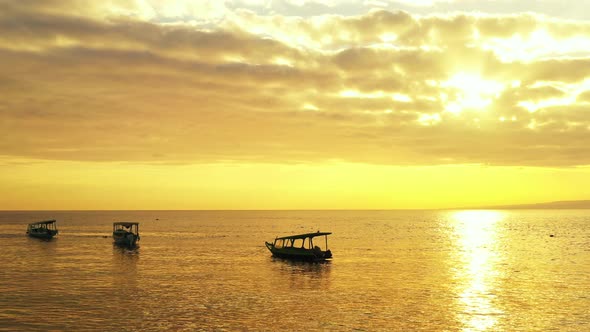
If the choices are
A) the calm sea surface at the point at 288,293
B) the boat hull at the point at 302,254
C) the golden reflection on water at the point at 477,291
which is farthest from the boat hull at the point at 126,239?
the golden reflection on water at the point at 477,291

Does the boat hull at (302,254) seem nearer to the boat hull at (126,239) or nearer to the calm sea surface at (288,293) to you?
the calm sea surface at (288,293)

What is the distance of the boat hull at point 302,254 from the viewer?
89500mm

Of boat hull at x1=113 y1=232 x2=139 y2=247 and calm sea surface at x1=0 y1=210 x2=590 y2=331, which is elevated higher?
boat hull at x1=113 y1=232 x2=139 y2=247

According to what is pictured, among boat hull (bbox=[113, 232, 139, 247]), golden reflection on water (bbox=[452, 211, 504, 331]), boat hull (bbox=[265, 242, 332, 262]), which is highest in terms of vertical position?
boat hull (bbox=[113, 232, 139, 247])

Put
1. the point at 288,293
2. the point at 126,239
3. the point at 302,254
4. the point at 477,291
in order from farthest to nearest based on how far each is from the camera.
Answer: the point at 126,239 → the point at 302,254 → the point at 477,291 → the point at 288,293

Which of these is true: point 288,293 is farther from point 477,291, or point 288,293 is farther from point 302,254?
point 302,254

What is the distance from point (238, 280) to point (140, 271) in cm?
1713

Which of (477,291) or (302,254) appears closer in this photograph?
(477,291)

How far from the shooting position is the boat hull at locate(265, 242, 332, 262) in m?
89.5

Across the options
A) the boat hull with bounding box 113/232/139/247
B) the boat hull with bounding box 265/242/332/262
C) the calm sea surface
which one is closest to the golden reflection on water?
the calm sea surface

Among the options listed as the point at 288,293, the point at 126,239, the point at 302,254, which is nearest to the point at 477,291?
the point at 288,293

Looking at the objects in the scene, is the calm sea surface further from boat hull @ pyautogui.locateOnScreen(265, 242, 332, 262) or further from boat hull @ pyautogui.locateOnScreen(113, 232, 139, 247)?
boat hull @ pyautogui.locateOnScreen(113, 232, 139, 247)

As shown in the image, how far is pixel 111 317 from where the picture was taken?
45594 millimetres

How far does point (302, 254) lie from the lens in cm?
9250
